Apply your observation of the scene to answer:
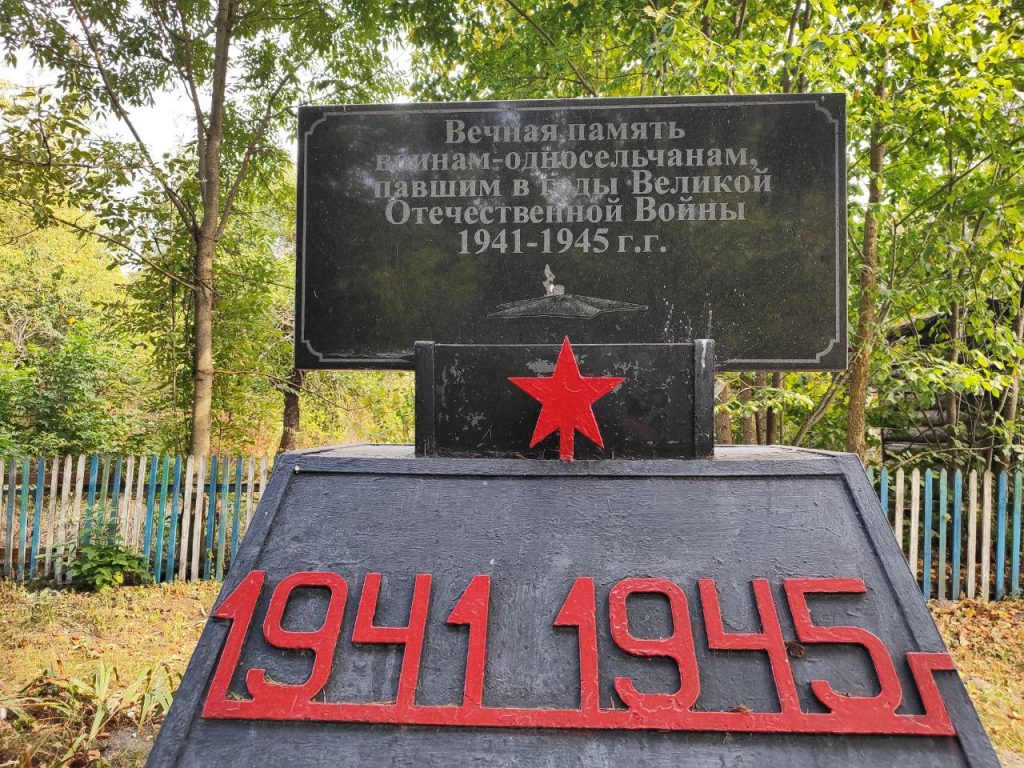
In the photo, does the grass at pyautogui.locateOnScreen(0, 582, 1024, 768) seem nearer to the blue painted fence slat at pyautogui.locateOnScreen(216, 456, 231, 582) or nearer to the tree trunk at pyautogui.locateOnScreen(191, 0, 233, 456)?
the blue painted fence slat at pyautogui.locateOnScreen(216, 456, 231, 582)

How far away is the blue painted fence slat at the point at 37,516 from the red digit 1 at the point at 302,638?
5946mm

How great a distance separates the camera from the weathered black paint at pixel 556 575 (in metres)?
1.68

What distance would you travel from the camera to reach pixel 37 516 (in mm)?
6555

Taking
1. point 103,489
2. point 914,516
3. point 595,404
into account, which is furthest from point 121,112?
point 914,516

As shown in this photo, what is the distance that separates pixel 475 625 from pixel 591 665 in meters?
0.32

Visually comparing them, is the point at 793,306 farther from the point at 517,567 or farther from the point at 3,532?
the point at 3,532

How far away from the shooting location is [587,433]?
227 centimetres

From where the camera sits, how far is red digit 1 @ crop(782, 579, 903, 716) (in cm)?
170

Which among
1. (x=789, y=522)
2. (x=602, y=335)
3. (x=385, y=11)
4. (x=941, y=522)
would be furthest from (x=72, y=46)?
(x=941, y=522)

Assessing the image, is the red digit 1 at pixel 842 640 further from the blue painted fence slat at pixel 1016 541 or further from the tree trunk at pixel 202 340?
the tree trunk at pixel 202 340

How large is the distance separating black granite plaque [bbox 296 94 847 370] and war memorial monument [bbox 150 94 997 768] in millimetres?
10

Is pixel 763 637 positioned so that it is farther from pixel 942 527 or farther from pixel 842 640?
pixel 942 527

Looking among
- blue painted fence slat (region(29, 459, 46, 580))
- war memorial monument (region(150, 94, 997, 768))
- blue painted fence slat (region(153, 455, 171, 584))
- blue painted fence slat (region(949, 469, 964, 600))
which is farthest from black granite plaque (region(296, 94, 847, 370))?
blue painted fence slat (region(29, 459, 46, 580))

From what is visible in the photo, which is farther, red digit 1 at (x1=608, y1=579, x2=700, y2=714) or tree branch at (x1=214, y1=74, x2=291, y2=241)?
tree branch at (x1=214, y1=74, x2=291, y2=241)
